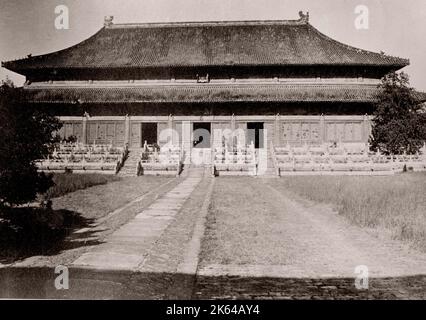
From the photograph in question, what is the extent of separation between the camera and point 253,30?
112 feet

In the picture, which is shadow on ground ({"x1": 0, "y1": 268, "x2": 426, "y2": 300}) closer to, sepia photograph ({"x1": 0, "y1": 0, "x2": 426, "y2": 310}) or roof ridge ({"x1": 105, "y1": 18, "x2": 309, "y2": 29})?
sepia photograph ({"x1": 0, "y1": 0, "x2": 426, "y2": 310})

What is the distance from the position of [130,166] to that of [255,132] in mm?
11284

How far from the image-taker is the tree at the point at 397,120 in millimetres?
23297

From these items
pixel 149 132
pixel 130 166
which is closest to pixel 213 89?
pixel 149 132

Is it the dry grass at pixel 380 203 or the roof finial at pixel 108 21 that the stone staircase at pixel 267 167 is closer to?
the dry grass at pixel 380 203

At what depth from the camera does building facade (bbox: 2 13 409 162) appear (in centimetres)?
2822

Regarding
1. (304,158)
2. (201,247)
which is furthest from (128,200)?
(304,158)

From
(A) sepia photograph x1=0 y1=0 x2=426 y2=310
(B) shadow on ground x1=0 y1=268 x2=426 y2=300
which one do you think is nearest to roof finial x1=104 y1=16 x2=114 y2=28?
(A) sepia photograph x1=0 y1=0 x2=426 y2=310

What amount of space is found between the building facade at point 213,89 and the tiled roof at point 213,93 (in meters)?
0.07

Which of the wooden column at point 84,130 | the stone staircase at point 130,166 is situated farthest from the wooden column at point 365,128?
the wooden column at point 84,130

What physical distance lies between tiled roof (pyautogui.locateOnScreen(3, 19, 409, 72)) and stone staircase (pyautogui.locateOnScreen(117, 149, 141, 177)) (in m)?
8.94

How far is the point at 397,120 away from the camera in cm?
2411

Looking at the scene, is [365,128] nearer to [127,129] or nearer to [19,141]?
[127,129]

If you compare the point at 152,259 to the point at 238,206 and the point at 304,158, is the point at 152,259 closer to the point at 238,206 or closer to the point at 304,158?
the point at 238,206
